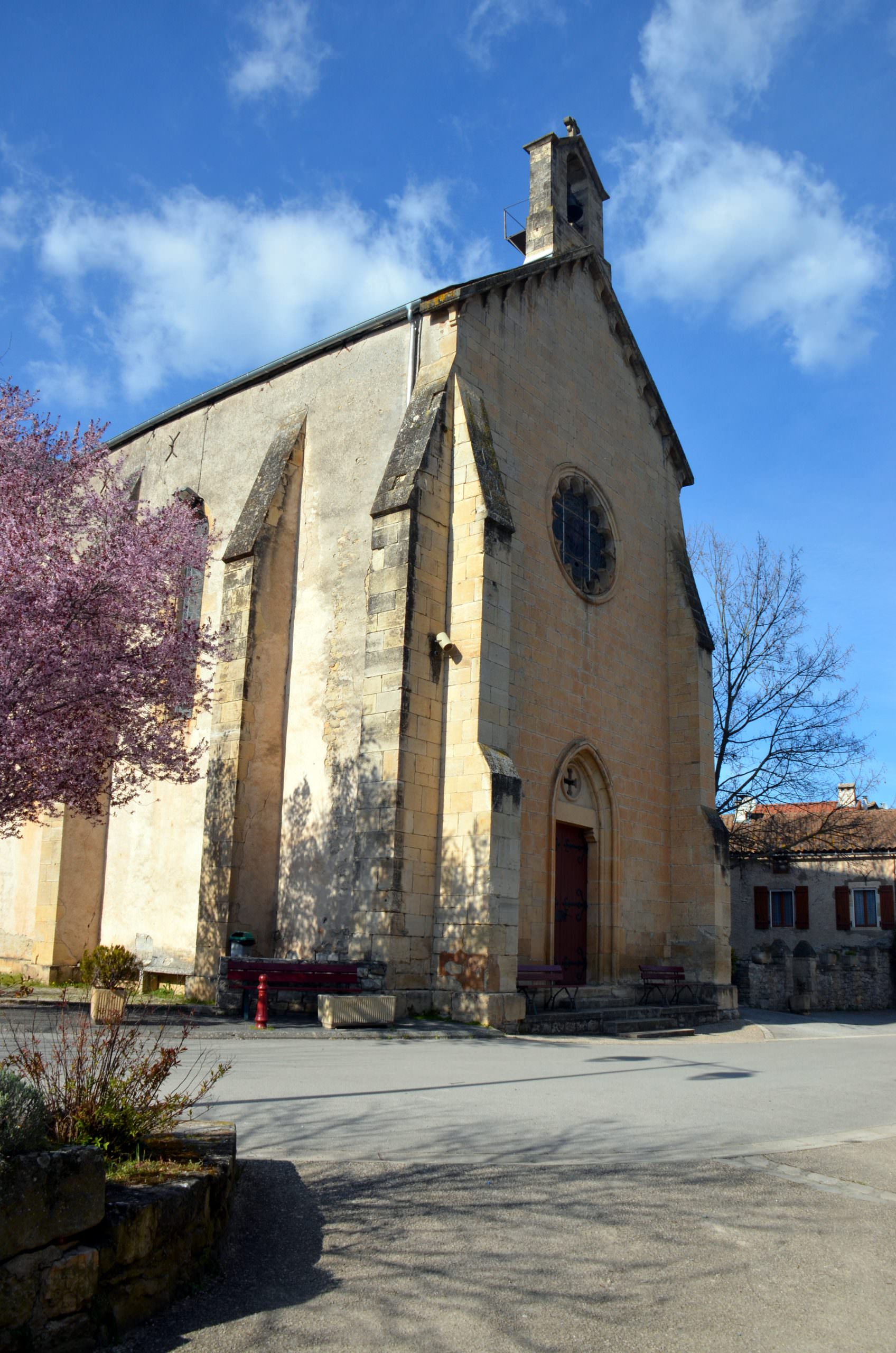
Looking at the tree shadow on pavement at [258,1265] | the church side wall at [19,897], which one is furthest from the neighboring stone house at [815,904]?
the tree shadow on pavement at [258,1265]

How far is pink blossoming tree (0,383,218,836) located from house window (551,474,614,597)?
5.69 m

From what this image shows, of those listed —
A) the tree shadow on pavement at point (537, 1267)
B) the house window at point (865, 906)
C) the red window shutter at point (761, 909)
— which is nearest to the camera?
the tree shadow on pavement at point (537, 1267)

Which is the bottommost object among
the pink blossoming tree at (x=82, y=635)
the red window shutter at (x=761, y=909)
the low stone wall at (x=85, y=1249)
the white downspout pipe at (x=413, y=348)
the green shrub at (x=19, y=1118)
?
the low stone wall at (x=85, y=1249)

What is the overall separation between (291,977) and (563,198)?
1474cm

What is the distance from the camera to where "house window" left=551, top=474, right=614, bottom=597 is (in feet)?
54.9

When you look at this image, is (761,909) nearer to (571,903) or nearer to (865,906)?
(865,906)

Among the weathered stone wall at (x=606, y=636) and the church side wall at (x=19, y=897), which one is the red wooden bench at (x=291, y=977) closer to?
the weathered stone wall at (x=606, y=636)

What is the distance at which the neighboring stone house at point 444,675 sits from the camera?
12.8 m

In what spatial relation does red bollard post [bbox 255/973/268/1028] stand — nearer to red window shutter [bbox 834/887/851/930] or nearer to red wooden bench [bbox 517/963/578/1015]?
red wooden bench [bbox 517/963/578/1015]

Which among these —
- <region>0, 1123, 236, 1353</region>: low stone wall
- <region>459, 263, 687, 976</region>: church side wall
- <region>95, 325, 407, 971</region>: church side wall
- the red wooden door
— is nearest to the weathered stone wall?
<region>459, 263, 687, 976</region>: church side wall

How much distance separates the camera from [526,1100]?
7488 mm

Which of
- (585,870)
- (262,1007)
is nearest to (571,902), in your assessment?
(585,870)

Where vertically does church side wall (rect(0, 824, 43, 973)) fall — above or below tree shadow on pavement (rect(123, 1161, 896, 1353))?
above

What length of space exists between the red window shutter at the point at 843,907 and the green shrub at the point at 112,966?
22731mm
